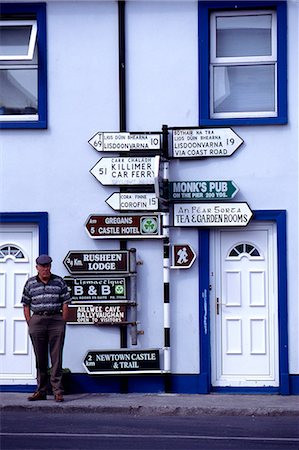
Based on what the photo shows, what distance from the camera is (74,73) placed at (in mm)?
16312

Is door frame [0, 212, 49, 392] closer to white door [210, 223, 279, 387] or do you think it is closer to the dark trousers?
the dark trousers

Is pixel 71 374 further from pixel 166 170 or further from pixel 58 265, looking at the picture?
pixel 166 170

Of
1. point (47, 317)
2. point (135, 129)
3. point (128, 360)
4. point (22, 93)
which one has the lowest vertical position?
point (128, 360)

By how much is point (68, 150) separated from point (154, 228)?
5.22 feet

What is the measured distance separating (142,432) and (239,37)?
5.87 m

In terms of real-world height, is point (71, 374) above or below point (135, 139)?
below

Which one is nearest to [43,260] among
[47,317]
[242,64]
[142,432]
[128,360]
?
[47,317]

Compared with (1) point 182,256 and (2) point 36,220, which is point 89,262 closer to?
(2) point 36,220

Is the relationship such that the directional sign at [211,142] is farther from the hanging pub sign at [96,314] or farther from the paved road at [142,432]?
the paved road at [142,432]

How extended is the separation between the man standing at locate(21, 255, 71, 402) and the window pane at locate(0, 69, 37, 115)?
2.34m

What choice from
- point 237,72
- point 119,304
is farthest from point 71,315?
point 237,72

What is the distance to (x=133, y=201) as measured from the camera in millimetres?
16078

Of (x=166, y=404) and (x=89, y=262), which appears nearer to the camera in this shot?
(x=166, y=404)

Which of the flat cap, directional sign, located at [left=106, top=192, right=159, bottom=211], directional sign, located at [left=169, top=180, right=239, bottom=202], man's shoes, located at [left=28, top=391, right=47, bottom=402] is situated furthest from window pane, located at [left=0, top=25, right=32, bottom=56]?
man's shoes, located at [left=28, top=391, right=47, bottom=402]
